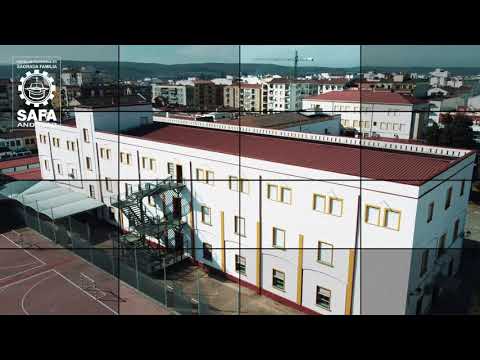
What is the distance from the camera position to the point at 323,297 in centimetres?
420

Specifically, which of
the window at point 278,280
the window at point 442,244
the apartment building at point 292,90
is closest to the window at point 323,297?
the window at point 278,280

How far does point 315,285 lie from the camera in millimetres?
4168

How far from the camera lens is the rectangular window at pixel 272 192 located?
14.4ft

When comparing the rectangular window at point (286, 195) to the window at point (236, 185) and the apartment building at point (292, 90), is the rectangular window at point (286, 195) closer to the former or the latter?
the window at point (236, 185)

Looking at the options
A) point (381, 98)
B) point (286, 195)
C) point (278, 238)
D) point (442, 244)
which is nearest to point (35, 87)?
point (286, 195)

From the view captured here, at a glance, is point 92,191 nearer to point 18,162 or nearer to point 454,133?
point 18,162

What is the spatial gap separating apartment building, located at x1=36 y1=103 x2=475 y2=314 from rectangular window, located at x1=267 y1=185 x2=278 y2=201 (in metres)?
0.03

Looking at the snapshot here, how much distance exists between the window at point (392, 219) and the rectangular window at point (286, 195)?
1082mm

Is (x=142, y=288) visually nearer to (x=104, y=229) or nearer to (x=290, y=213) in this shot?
(x=290, y=213)

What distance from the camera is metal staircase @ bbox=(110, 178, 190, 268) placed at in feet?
18.3

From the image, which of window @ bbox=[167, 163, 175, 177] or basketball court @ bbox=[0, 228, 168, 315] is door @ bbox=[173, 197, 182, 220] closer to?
window @ bbox=[167, 163, 175, 177]

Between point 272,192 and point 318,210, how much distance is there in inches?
24.5
